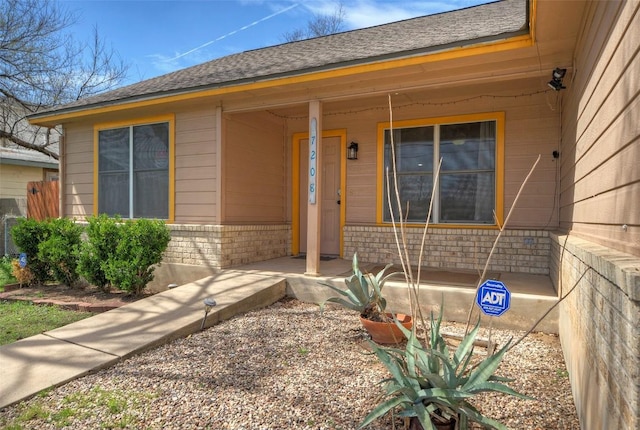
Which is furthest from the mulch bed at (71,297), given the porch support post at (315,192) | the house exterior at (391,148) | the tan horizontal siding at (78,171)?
the porch support post at (315,192)

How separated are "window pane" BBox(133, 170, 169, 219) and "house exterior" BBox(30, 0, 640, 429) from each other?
0.03 meters

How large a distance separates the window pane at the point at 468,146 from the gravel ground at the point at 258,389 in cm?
279

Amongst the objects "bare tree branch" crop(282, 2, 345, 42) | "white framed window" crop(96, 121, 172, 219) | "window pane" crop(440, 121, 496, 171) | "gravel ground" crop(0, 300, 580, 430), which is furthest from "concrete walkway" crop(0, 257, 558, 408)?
"bare tree branch" crop(282, 2, 345, 42)

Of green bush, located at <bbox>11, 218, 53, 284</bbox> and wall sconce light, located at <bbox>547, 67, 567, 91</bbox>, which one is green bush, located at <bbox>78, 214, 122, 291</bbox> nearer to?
green bush, located at <bbox>11, 218, 53, 284</bbox>

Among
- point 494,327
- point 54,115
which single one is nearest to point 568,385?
point 494,327

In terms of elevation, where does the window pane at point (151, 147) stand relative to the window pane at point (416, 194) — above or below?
above

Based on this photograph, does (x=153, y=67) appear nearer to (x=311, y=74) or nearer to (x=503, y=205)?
(x=311, y=74)

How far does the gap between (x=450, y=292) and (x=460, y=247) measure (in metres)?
1.73

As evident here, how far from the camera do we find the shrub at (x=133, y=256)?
514 centimetres

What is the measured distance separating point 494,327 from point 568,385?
1.38 metres

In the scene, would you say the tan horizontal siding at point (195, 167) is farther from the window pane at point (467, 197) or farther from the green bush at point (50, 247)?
the window pane at point (467, 197)

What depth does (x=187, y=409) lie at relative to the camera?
2.35m

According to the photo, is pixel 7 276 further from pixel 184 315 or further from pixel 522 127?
pixel 522 127

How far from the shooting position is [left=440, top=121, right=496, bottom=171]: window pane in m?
5.64
